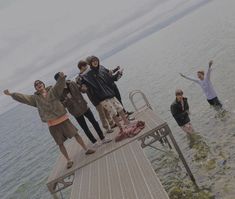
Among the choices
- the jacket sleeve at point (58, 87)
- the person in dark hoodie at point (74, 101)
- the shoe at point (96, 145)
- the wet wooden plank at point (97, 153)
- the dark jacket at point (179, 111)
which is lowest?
the dark jacket at point (179, 111)

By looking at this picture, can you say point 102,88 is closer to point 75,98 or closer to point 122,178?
point 75,98

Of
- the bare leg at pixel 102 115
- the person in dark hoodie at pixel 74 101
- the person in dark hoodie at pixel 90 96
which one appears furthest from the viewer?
the bare leg at pixel 102 115

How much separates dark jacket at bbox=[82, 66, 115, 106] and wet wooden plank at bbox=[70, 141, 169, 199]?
1.90m

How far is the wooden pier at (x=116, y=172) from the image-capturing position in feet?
26.4

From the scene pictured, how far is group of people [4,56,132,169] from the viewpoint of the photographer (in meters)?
11.6

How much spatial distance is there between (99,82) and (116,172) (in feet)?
11.7

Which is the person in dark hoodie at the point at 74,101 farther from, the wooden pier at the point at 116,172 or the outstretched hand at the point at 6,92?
the outstretched hand at the point at 6,92

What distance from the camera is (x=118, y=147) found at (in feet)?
39.3

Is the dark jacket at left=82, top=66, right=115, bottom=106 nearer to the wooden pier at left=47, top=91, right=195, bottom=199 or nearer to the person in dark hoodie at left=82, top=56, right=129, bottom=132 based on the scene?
the person in dark hoodie at left=82, top=56, right=129, bottom=132

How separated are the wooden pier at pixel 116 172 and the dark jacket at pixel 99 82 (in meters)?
1.60

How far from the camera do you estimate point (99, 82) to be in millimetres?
12492

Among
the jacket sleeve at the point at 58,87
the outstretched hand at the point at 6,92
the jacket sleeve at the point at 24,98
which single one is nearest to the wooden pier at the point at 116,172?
the jacket sleeve at the point at 58,87

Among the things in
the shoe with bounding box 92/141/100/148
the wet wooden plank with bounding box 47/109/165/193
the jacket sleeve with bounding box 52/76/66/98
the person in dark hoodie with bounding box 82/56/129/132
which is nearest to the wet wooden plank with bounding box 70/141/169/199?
the wet wooden plank with bounding box 47/109/165/193

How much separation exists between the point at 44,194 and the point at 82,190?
14.2 meters
